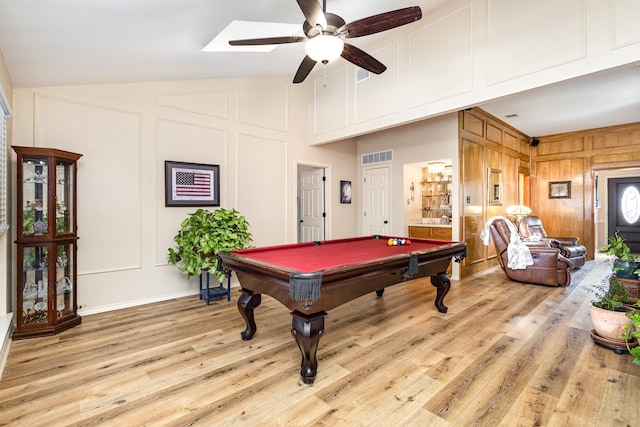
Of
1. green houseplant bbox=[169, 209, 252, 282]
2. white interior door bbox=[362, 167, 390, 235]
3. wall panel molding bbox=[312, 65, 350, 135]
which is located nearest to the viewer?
green houseplant bbox=[169, 209, 252, 282]

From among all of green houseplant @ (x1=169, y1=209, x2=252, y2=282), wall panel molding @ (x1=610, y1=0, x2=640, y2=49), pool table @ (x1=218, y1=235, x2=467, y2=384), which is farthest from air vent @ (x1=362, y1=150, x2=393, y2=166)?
wall panel molding @ (x1=610, y1=0, x2=640, y2=49)

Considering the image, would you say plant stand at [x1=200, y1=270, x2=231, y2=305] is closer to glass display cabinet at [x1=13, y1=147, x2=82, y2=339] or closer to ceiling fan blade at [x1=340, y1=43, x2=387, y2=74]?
glass display cabinet at [x1=13, y1=147, x2=82, y2=339]

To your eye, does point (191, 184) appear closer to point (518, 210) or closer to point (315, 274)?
point (315, 274)

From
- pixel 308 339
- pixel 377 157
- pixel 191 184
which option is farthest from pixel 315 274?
pixel 377 157

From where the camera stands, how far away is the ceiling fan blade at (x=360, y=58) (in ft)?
8.97

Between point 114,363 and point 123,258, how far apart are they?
1.69 m

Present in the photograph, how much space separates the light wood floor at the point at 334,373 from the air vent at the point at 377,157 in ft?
11.1

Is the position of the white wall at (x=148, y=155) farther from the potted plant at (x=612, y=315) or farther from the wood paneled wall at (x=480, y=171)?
the potted plant at (x=612, y=315)

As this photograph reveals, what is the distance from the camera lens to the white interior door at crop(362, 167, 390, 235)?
613cm

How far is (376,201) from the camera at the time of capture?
6305 millimetres

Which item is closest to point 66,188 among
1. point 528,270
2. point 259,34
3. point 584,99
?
point 259,34

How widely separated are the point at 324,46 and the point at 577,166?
24.5 ft

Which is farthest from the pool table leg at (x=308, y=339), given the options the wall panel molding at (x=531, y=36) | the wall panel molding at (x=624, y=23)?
the wall panel molding at (x=624, y=23)

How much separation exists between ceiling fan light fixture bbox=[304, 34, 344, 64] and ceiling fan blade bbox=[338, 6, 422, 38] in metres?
0.11
